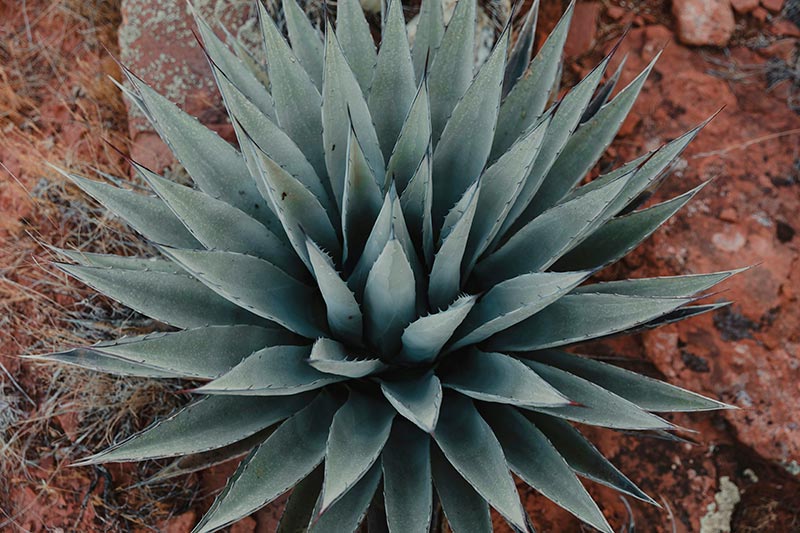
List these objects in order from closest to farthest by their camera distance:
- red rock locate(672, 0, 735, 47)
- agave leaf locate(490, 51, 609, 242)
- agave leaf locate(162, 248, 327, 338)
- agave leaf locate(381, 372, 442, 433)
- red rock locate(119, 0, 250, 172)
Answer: agave leaf locate(381, 372, 442, 433) → agave leaf locate(162, 248, 327, 338) → agave leaf locate(490, 51, 609, 242) → red rock locate(119, 0, 250, 172) → red rock locate(672, 0, 735, 47)

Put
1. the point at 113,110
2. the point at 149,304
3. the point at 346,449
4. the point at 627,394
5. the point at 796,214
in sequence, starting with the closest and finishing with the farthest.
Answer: the point at 346,449 < the point at 149,304 < the point at 627,394 < the point at 796,214 < the point at 113,110

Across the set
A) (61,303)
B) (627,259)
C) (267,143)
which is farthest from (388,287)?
(61,303)

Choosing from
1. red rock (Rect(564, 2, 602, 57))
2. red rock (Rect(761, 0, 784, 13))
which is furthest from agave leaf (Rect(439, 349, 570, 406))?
red rock (Rect(761, 0, 784, 13))

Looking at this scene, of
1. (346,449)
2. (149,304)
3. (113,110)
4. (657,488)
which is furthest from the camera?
(113,110)

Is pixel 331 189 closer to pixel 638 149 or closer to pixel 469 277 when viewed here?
pixel 469 277

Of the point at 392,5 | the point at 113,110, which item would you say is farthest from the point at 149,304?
the point at 113,110

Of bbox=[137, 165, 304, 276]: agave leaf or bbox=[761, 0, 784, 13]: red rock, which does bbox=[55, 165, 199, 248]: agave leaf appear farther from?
bbox=[761, 0, 784, 13]: red rock

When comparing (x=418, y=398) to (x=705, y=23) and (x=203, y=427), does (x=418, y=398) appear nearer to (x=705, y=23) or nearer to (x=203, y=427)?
(x=203, y=427)
